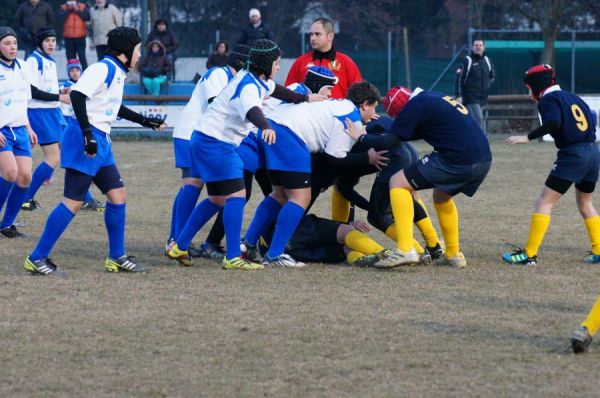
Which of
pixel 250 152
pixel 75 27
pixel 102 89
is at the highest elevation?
pixel 102 89

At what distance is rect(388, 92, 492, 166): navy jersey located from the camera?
8273 millimetres

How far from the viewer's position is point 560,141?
28.6 feet

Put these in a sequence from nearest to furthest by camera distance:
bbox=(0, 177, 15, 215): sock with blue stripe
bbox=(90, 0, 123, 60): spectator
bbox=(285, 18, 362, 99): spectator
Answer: bbox=(0, 177, 15, 215): sock with blue stripe, bbox=(285, 18, 362, 99): spectator, bbox=(90, 0, 123, 60): spectator

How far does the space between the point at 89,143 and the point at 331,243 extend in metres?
2.08

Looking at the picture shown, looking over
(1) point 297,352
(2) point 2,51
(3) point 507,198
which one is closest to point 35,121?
(2) point 2,51

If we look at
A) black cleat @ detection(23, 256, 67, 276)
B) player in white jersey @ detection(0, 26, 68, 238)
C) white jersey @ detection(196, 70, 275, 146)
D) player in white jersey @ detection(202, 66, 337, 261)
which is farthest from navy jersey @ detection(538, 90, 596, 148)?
player in white jersey @ detection(0, 26, 68, 238)

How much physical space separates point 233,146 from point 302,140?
20.7 inches

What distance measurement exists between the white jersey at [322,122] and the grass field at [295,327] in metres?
0.92

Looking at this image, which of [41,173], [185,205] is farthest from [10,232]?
[185,205]

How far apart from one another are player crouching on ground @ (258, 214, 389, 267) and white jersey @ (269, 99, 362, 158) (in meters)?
0.57

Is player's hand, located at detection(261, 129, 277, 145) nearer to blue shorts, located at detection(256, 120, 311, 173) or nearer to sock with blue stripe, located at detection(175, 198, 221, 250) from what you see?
blue shorts, located at detection(256, 120, 311, 173)

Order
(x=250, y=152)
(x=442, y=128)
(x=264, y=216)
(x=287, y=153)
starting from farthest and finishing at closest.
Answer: (x=250, y=152)
(x=264, y=216)
(x=287, y=153)
(x=442, y=128)

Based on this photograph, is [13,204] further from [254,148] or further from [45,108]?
[254,148]

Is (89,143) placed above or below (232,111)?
below
